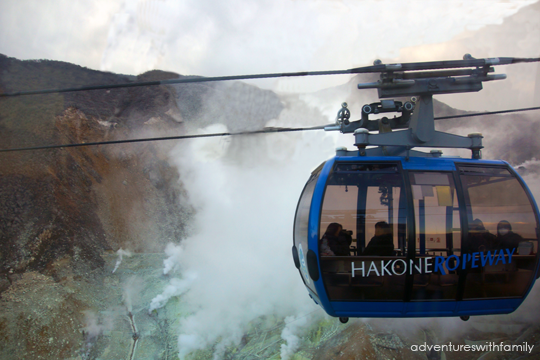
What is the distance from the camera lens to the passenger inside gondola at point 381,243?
4.22 metres

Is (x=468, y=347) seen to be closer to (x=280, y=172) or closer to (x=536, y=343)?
(x=536, y=343)

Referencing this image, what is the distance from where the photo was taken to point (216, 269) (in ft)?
55.2

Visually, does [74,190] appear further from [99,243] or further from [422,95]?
[422,95]

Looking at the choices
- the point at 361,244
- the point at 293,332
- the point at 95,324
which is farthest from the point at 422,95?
the point at 95,324

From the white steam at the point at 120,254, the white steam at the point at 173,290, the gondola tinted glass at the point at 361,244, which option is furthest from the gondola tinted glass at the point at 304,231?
the white steam at the point at 120,254

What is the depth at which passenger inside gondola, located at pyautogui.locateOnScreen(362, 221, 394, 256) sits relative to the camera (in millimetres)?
4219

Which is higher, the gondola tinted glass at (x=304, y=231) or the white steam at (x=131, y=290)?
the gondola tinted glass at (x=304, y=231)

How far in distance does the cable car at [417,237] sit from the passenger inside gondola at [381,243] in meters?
0.01

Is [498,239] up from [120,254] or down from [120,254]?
up

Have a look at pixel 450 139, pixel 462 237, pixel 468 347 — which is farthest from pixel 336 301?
pixel 468 347
